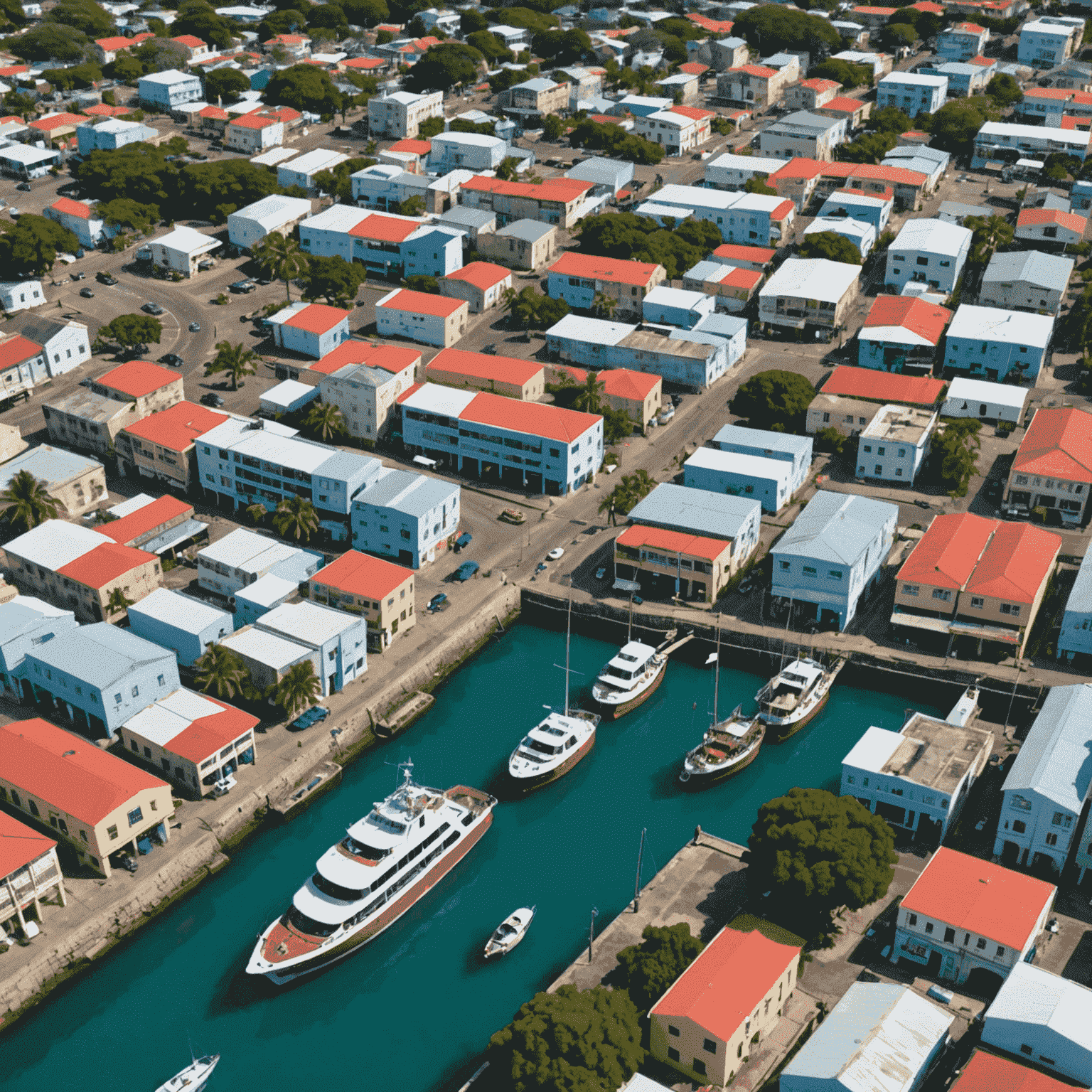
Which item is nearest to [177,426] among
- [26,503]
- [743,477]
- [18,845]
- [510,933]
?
[26,503]

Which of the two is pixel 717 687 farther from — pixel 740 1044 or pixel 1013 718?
pixel 740 1044

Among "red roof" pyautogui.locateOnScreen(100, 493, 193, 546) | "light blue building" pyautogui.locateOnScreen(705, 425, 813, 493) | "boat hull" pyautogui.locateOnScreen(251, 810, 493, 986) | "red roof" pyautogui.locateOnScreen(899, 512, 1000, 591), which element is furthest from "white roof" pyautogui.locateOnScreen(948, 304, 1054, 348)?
"boat hull" pyautogui.locateOnScreen(251, 810, 493, 986)

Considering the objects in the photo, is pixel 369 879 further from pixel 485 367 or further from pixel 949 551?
pixel 485 367

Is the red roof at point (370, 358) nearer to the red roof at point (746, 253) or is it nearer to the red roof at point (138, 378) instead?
the red roof at point (138, 378)

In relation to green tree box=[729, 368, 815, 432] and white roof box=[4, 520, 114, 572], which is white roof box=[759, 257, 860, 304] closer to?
green tree box=[729, 368, 815, 432]

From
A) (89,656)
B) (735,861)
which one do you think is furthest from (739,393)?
(89,656)

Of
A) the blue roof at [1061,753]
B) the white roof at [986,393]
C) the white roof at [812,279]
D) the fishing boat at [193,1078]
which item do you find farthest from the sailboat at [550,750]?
the white roof at [812,279]
